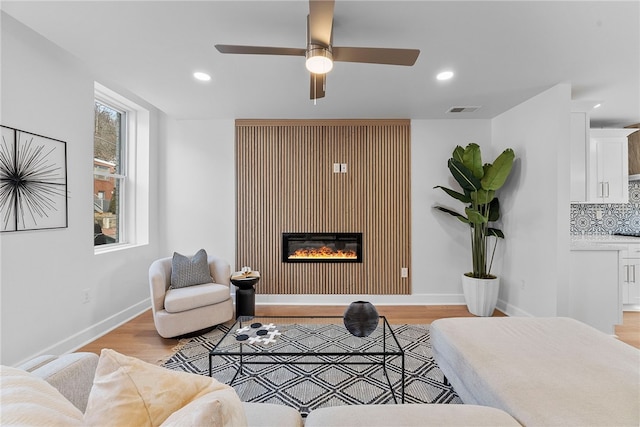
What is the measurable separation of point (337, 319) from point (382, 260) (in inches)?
75.6

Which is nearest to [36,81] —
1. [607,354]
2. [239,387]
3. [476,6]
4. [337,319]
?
[239,387]

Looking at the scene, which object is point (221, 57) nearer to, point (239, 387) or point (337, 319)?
point (337, 319)

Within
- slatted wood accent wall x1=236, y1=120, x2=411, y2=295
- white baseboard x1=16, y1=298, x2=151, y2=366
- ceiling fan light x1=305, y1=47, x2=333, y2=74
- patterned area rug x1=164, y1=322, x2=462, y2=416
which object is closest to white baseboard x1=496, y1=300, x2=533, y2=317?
slatted wood accent wall x1=236, y1=120, x2=411, y2=295

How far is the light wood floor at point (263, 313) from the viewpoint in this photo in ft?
8.65

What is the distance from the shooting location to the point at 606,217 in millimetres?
4234

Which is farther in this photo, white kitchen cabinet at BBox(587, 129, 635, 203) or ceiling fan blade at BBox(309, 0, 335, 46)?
white kitchen cabinet at BBox(587, 129, 635, 203)

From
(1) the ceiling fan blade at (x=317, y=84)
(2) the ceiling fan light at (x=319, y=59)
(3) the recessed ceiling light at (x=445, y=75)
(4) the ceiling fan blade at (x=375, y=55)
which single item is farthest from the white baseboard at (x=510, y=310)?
(2) the ceiling fan light at (x=319, y=59)

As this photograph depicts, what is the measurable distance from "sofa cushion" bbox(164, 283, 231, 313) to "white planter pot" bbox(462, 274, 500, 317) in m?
2.87

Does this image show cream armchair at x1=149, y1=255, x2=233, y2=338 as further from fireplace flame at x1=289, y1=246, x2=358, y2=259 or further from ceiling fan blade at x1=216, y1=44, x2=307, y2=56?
ceiling fan blade at x1=216, y1=44, x2=307, y2=56

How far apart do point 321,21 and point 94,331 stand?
11.2 feet

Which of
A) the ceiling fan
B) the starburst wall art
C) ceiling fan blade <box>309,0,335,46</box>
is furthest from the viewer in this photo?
A: the starburst wall art

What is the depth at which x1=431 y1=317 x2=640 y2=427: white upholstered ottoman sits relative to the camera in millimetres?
1109

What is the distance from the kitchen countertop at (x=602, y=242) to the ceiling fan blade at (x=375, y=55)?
8.60 feet

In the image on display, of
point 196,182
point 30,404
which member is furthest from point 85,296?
point 30,404
